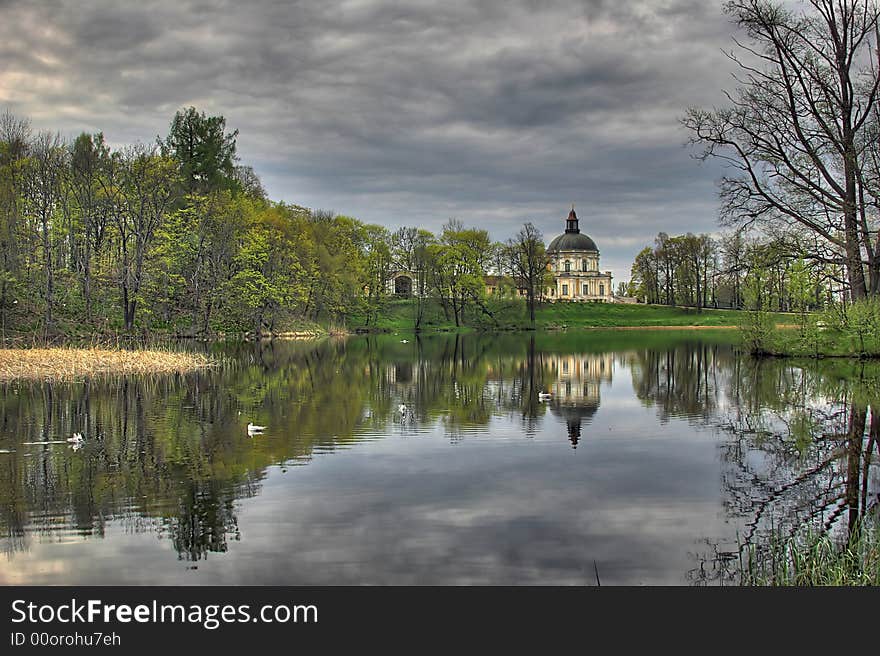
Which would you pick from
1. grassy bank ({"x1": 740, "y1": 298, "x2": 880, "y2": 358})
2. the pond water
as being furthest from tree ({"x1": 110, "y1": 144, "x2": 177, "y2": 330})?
grassy bank ({"x1": 740, "y1": 298, "x2": 880, "y2": 358})

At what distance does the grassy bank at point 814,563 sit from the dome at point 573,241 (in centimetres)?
14597

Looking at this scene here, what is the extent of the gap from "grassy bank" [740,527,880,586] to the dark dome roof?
489 ft

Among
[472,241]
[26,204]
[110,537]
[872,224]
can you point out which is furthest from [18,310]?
[472,241]

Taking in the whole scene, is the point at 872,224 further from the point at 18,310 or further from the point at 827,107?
the point at 18,310

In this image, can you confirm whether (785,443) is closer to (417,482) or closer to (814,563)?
(417,482)

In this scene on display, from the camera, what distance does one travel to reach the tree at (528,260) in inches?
3733

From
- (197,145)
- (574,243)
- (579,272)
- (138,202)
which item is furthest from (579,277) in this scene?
(138,202)

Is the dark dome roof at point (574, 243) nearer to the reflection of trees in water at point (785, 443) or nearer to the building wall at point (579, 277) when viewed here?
the building wall at point (579, 277)

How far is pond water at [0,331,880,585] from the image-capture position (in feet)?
26.7

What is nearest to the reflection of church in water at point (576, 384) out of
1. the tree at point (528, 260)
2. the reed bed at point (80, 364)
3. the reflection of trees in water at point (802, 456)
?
the reflection of trees in water at point (802, 456)

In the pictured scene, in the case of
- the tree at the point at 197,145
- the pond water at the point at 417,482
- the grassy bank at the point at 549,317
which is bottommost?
the pond water at the point at 417,482

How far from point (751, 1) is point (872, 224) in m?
9.47

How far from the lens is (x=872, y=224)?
2834 centimetres

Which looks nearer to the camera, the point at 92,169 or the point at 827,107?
the point at 827,107
